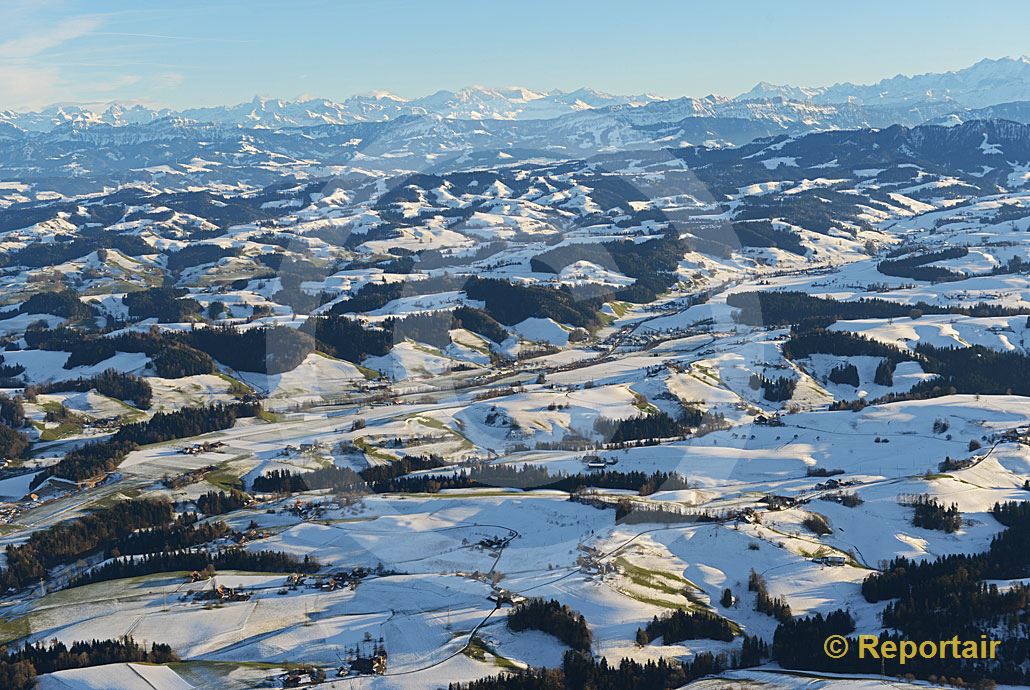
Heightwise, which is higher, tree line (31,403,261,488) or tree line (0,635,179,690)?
tree line (31,403,261,488)

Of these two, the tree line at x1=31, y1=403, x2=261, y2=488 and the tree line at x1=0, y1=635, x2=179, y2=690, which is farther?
the tree line at x1=31, y1=403, x2=261, y2=488

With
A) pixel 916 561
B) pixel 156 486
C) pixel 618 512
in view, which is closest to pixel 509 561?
pixel 618 512

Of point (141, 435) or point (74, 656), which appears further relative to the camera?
point (141, 435)

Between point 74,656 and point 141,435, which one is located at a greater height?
point 141,435

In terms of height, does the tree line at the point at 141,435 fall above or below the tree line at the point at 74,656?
above

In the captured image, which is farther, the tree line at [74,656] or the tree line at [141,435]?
the tree line at [141,435]

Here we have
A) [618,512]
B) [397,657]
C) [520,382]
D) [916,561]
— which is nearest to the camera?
[397,657]

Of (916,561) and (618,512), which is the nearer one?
(916,561)

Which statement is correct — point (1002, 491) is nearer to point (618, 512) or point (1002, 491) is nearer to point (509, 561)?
point (618, 512)

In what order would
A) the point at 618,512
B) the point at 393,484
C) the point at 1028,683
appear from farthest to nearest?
the point at 393,484 → the point at 618,512 → the point at 1028,683

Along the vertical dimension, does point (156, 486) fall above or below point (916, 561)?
above
